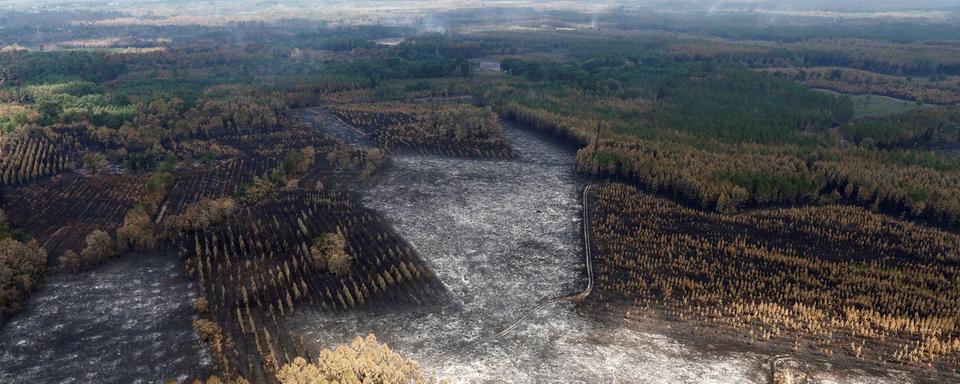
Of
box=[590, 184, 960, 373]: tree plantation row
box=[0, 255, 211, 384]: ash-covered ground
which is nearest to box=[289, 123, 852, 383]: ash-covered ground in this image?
box=[590, 184, 960, 373]: tree plantation row

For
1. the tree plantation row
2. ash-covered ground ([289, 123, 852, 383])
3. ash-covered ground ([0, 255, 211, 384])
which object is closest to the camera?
ash-covered ground ([0, 255, 211, 384])

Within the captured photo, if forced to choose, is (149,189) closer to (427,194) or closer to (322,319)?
(427,194)

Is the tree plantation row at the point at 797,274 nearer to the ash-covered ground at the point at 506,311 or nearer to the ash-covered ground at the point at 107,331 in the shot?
the ash-covered ground at the point at 506,311

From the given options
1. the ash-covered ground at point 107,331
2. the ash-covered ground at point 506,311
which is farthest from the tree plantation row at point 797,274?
the ash-covered ground at point 107,331

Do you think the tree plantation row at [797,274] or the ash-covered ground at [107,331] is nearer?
the ash-covered ground at [107,331]

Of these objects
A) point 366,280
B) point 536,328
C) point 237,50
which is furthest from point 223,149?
point 237,50

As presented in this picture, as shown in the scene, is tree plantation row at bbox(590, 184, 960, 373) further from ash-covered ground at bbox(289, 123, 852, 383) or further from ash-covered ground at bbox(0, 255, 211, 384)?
ash-covered ground at bbox(0, 255, 211, 384)

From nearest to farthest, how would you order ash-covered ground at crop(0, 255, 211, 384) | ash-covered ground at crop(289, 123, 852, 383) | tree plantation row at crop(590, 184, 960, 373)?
ash-covered ground at crop(0, 255, 211, 384) → ash-covered ground at crop(289, 123, 852, 383) → tree plantation row at crop(590, 184, 960, 373)

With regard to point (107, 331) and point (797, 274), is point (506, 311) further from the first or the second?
point (107, 331)
